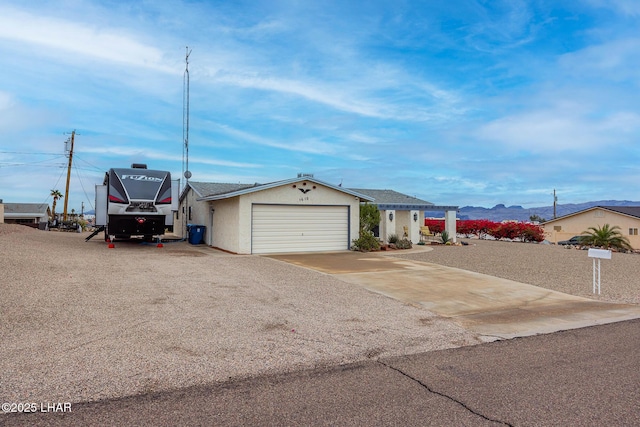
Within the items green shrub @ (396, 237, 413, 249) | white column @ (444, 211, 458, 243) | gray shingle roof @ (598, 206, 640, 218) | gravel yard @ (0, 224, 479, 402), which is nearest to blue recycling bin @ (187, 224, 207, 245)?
green shrub @ (396, 237, 413, 249)

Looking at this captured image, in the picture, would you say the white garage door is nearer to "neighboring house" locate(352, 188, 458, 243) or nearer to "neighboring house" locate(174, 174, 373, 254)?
"neighboring house" locate(174, 174, 373, 254)

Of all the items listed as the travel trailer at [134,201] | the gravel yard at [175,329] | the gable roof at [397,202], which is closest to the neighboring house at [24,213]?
the travel trailer at [134,201]

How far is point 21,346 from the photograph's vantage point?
5246 mm

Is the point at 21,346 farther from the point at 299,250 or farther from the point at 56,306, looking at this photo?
the point at 299,250

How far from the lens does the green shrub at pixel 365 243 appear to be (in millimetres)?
18953

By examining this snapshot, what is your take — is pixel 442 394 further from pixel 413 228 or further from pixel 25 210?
pixel 25 210

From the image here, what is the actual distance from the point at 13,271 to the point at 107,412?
25.4 feet

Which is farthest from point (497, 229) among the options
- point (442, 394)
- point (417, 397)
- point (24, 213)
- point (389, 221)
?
point (24, 213)

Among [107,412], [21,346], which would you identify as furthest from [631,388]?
[21,346]

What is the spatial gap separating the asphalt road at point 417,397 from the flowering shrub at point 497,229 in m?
27.1

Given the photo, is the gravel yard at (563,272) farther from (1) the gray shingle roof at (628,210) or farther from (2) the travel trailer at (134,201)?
(1) the gray shingle roof at (628,210)

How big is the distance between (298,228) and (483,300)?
10349mm

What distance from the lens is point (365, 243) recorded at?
62.3ft

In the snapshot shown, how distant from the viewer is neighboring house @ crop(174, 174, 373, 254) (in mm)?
17328
